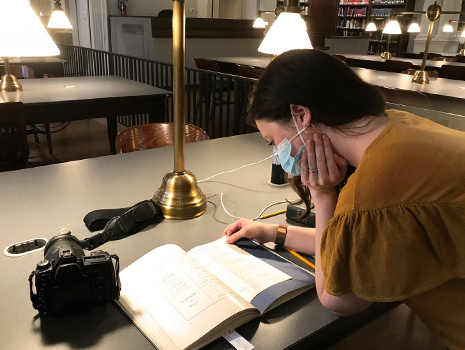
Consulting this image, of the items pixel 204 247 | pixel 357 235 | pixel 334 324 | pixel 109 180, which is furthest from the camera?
pixel 109 180

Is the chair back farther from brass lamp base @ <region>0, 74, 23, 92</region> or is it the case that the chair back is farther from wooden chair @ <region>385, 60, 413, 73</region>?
brass lamp base @ <region>0, 74, 23, 92</region>

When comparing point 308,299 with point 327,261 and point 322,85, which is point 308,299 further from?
point 322,85

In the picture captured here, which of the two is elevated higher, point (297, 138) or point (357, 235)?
point (297, 138)

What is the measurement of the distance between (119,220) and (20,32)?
2.04 feet

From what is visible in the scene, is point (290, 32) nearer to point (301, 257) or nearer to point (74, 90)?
point (301, 257)

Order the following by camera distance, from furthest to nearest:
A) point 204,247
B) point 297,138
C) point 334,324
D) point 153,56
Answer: point 153,56, point 204,247, point 297,138, point 334,324

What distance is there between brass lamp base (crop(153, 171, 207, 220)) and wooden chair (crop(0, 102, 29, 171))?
4.58ft

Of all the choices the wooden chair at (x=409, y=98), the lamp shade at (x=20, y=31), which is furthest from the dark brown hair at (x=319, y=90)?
the wooden chair at (x=409, y=98)

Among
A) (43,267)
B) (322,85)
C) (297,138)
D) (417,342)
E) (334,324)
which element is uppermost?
(322,85)

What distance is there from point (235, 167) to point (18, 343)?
1.14 m

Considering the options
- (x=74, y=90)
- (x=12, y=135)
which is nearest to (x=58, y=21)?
(x=74, y=90)

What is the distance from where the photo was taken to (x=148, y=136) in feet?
7.45

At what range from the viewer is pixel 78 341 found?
0.82m

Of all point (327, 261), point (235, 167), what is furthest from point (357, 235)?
point (235, 167)
